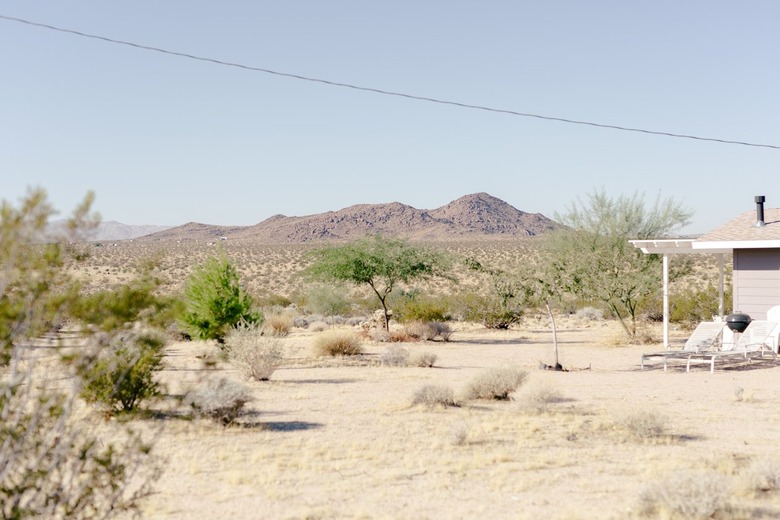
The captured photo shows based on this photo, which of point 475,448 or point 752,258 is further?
point 752,258

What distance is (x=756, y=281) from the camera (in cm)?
2139

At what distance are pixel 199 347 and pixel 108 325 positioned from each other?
22.4 metres

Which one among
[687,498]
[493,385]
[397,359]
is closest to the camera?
[687,498]

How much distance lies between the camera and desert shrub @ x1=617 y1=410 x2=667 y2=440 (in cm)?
1104

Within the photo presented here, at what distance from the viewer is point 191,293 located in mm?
22094

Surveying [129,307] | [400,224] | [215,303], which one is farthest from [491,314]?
[400,224]

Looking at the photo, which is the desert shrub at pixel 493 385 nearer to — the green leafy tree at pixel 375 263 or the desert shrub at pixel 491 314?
the green leafy tree at pixel 375 263

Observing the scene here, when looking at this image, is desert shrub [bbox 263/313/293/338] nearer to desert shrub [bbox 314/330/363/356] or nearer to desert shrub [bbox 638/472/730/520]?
desert shrub [bbox 314/330/363/356]

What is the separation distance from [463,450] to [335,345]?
42.5 ft

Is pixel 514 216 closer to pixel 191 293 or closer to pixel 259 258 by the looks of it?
pixel 259 258

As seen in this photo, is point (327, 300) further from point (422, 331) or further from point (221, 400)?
point (221, 400)

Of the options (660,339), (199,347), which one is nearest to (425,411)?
(199,347)

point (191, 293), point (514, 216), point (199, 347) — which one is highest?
point (514, 216)

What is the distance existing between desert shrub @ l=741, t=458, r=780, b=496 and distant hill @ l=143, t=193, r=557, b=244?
12830 cm
